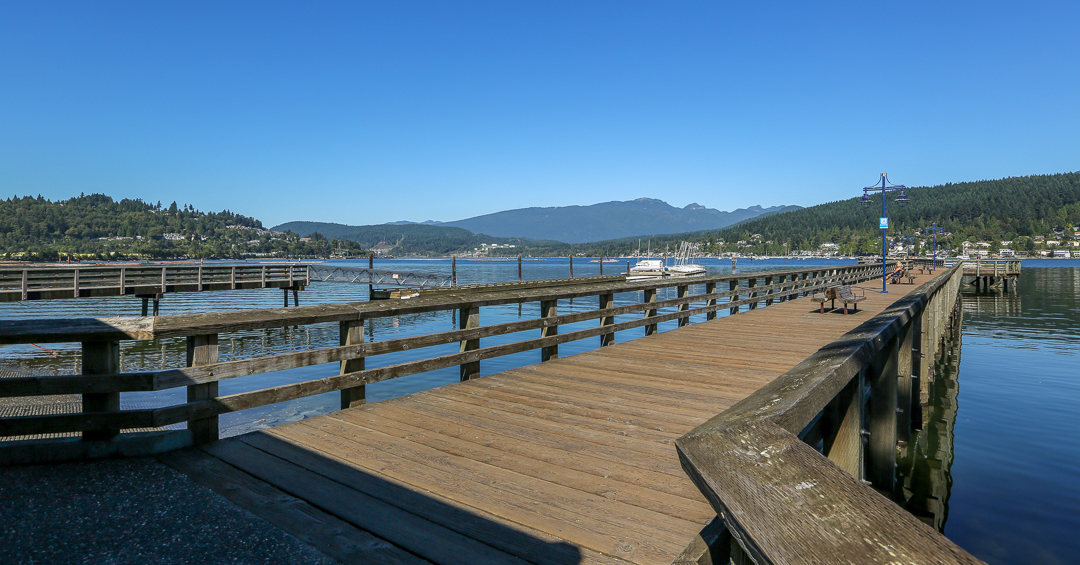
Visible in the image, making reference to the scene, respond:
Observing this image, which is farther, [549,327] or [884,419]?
[549,327]

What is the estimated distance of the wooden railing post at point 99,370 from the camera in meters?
3.74

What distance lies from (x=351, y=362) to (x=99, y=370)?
181cm

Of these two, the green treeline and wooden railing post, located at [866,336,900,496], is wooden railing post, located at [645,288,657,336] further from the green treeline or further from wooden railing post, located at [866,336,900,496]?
the green treeline

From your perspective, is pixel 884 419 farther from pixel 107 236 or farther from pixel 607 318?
pixel 107 236

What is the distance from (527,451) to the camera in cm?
408

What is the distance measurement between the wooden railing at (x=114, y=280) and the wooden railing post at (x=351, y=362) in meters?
29.8

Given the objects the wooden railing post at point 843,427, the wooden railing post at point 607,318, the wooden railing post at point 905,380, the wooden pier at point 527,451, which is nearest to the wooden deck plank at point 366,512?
the wooden pier at point 527,451

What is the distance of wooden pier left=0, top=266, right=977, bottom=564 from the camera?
1080 mm

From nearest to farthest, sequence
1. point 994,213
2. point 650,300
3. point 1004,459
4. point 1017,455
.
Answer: point 1004,459 < point 1017,455 < point 650,300 < point 994,213

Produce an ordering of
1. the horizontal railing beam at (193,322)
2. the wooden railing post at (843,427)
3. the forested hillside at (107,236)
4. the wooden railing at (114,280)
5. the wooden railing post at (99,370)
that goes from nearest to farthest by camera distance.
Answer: the wooden railing post at (843,427)
the horizontal railing beam at (193,322)
the wooden railing post at (99,370)
the wooden railing at (114,280)
the forested hillside at (107,236)

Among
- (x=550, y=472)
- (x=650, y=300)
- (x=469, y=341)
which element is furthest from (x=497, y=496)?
(x=650, y=300)

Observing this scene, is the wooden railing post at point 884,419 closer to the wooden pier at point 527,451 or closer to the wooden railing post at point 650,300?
the wooden pier at point 527,451

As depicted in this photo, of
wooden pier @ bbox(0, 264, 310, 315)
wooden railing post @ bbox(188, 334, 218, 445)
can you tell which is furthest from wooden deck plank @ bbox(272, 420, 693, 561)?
wooden pier @ bbox(0, 264, 310, 315)

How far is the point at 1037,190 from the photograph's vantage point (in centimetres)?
16612
